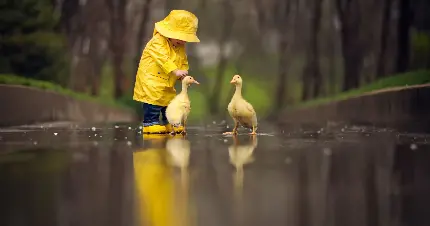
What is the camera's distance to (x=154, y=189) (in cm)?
284

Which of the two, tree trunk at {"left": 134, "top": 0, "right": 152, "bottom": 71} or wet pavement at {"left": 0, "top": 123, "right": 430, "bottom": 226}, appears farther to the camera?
tree trunk at {"left": 134, "top": 0, "right": 152, "bottom": 71}

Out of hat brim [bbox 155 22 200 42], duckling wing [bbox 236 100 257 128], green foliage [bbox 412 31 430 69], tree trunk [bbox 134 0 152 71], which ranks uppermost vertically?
tree trunk [bbox 134 0 152 71]

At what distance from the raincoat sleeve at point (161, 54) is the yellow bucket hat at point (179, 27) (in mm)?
123

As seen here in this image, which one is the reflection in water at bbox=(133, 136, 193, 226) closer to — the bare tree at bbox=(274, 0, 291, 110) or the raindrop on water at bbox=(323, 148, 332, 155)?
the raindrop on water at bbox=(323, 148, 332, 155)

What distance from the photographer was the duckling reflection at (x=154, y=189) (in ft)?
7.38

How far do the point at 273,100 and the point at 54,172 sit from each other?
17346 millimetres

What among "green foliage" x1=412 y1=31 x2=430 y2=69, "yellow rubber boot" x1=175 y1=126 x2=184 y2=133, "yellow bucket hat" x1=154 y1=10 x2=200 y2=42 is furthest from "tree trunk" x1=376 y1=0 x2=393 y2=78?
"yellow rubber boot" x1=175 y1=126 x2=184 y2=133

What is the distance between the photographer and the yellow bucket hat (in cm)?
715

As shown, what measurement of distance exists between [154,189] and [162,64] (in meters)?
4.37

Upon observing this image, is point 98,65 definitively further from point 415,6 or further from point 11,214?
point 11,214

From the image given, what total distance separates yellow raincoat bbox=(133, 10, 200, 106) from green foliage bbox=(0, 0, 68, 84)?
240 inches

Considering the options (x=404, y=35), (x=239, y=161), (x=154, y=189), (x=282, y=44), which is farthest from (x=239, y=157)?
(x=282, y=44)

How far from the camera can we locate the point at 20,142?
5.75m

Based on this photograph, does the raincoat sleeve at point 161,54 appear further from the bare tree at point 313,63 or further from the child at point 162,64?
the bare tree at point 313,63
